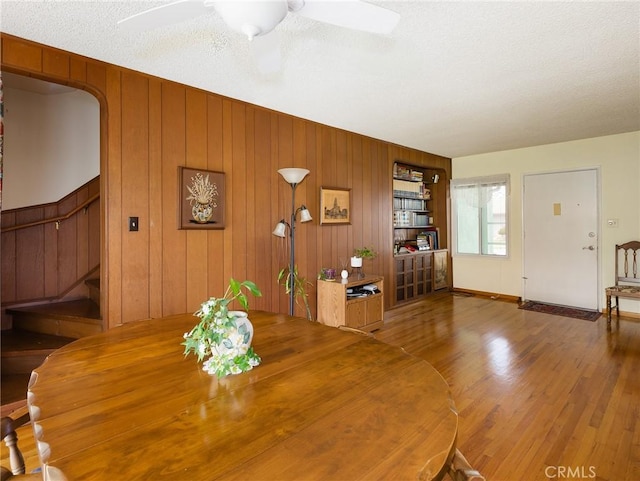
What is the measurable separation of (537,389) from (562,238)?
326 cm

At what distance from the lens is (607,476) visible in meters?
1.67

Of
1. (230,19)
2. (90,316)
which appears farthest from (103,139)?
(230,19)

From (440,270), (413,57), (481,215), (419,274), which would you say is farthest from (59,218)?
(481,215)

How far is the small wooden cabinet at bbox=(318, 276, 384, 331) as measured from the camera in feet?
11.7

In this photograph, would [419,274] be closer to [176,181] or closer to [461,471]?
[176,181]

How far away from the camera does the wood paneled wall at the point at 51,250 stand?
125 inches

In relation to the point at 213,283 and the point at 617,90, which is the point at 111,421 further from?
the point at 617,90

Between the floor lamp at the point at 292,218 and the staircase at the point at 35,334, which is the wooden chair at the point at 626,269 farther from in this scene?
the staircase at the point at 35,334

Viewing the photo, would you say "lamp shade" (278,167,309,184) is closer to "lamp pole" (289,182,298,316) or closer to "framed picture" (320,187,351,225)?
"lamp pole" (289,182,298,316)

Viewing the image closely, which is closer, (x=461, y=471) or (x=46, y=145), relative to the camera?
(x=461, y=471)

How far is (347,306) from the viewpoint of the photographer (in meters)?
3.59

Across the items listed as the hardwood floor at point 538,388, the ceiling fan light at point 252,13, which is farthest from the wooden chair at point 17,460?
the hardwood floor at point 538,388

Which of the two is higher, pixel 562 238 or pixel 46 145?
pixel 46 145

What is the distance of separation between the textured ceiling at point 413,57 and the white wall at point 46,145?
1610 millimetres
